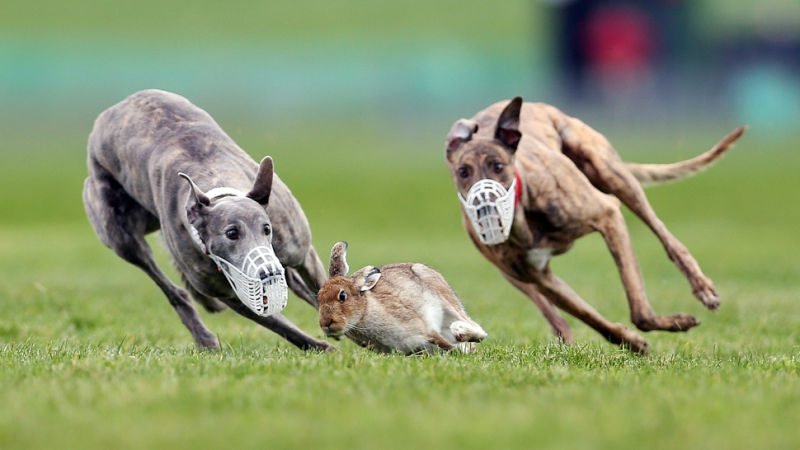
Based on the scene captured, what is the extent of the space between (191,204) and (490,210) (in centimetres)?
160

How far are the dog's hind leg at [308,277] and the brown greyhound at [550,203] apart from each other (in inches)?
36.0

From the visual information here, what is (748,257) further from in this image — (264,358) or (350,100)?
(350,100)

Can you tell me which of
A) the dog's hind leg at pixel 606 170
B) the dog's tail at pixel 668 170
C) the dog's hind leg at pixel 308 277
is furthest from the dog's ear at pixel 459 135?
the dog's tail at pixel 668 170

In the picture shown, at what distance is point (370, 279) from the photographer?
261 inches

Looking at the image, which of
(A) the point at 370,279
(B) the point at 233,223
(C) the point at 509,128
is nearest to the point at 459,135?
(C) the point at 509,128

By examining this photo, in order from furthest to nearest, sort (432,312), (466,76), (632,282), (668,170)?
1. (466,76)
2. (668,170)
3. (632,282)
4. (432,312)

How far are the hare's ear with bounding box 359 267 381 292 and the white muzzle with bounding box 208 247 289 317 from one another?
20.9 inches

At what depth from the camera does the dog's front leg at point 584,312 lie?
766 centimetres

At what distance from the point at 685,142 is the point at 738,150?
186 centimetres

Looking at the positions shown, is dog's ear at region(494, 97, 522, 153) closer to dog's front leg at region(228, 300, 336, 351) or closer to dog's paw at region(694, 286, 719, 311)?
dog's paw at region(694, 286, 719, 311)

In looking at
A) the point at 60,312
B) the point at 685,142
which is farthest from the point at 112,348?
the point at 685,142

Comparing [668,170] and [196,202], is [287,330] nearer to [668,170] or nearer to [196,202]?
[196,202]

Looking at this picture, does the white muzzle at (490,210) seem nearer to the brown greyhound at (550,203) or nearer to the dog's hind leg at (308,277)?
the brown greyhound at (550,203)

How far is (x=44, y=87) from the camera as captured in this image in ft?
111
